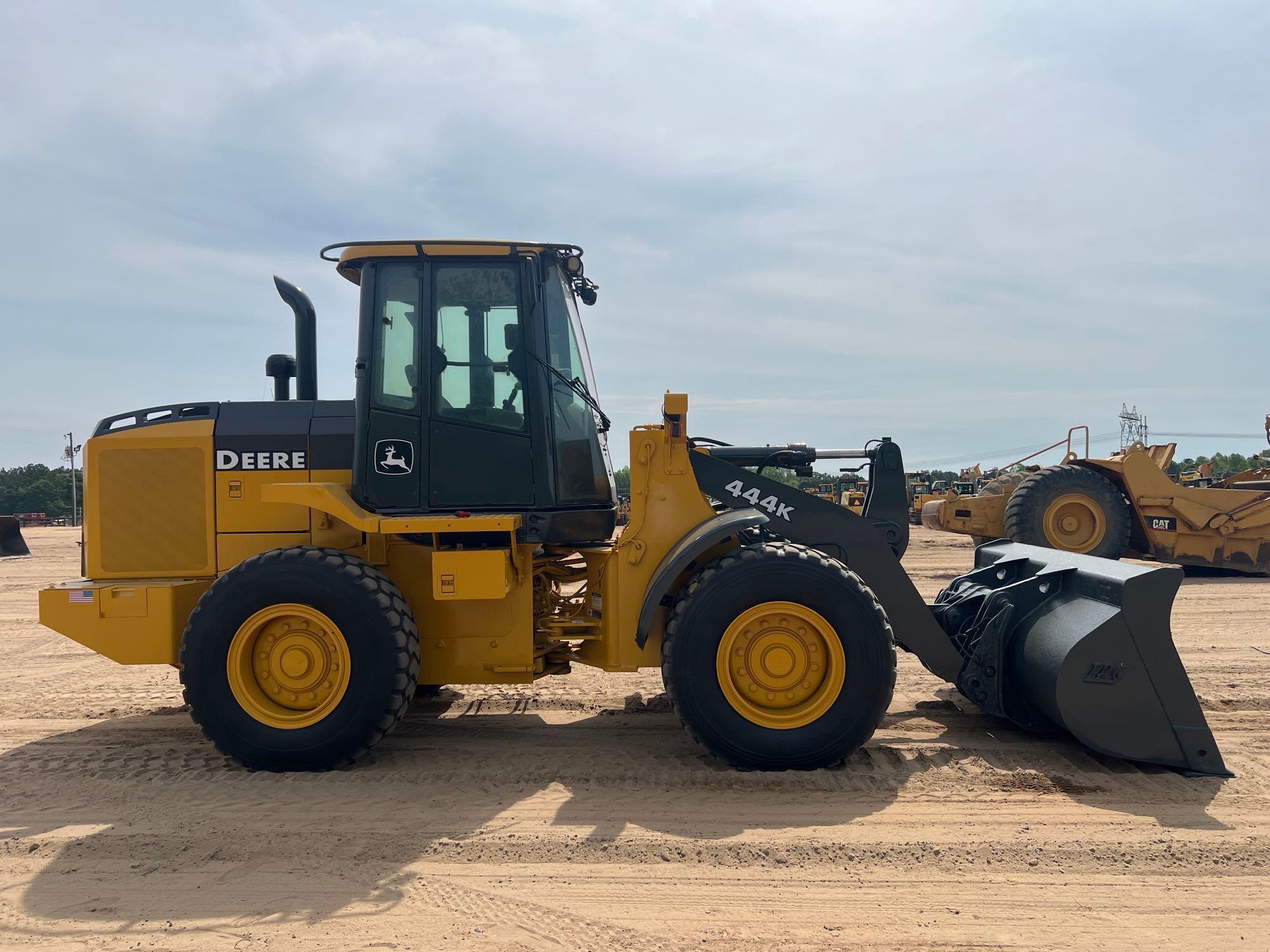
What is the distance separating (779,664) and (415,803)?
1.94m

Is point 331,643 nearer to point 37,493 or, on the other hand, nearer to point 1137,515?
point 1137,515

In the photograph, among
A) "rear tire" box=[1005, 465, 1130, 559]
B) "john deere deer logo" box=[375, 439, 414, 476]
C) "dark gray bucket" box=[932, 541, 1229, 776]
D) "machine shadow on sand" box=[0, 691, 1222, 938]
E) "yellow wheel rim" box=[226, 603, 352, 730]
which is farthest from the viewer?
"rear tire" box=[1005, 465, 1130, 559]

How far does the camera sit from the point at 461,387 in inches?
186

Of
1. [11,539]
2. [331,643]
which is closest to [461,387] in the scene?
[331,643]

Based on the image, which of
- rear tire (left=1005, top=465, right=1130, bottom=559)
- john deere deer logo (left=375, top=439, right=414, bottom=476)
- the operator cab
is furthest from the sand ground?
rear tire (left=1005, top=465, right=1130, bottom=559)

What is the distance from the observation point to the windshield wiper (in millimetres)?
4723

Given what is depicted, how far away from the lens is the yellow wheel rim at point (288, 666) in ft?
14.5

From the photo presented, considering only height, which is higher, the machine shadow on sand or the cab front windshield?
the cab front windshield

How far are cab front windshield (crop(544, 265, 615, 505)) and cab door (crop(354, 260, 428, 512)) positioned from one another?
0.73 m

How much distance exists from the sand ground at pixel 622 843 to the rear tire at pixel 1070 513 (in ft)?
23.9

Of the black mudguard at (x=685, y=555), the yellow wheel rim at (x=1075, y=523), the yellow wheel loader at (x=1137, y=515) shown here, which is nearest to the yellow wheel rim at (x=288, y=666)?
the black mudguard at (x=685, y=555)

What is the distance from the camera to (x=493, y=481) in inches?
185

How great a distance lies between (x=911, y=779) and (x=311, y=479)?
3.70 m

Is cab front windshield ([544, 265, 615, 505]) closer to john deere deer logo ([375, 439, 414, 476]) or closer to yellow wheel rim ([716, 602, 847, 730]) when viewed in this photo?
john deere deer logo ([375, 439, 414, 476])
